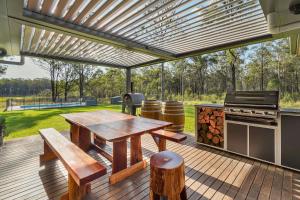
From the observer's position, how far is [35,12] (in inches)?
99.6

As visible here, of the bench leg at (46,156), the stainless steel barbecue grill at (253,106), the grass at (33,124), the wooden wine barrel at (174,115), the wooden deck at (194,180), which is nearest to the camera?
the wooden deck at (194,180)

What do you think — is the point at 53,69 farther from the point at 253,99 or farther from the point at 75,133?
the point at 253,99

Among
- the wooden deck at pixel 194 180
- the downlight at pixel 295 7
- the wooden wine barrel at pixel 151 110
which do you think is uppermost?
the downlight at pixel 295 7

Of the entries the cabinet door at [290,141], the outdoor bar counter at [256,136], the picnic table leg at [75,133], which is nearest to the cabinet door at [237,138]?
the outdoor bar counter at [256,136]

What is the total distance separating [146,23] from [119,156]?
2.40 meters

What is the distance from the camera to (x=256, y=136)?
2.87m

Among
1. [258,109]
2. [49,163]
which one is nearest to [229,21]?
[258,109]

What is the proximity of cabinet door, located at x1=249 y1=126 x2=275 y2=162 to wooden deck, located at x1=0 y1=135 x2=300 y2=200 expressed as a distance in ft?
0.49

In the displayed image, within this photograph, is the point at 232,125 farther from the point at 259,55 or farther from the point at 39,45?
the point at 259,55

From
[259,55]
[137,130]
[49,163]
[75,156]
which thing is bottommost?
[49,163]

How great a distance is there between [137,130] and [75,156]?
0.83m

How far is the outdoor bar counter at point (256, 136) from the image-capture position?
8.32 feet

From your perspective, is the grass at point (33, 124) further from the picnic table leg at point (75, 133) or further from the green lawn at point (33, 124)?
the picnic table leg at point (75, 133)

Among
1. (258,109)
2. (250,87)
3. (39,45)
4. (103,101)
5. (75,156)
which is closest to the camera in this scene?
(75,156)
